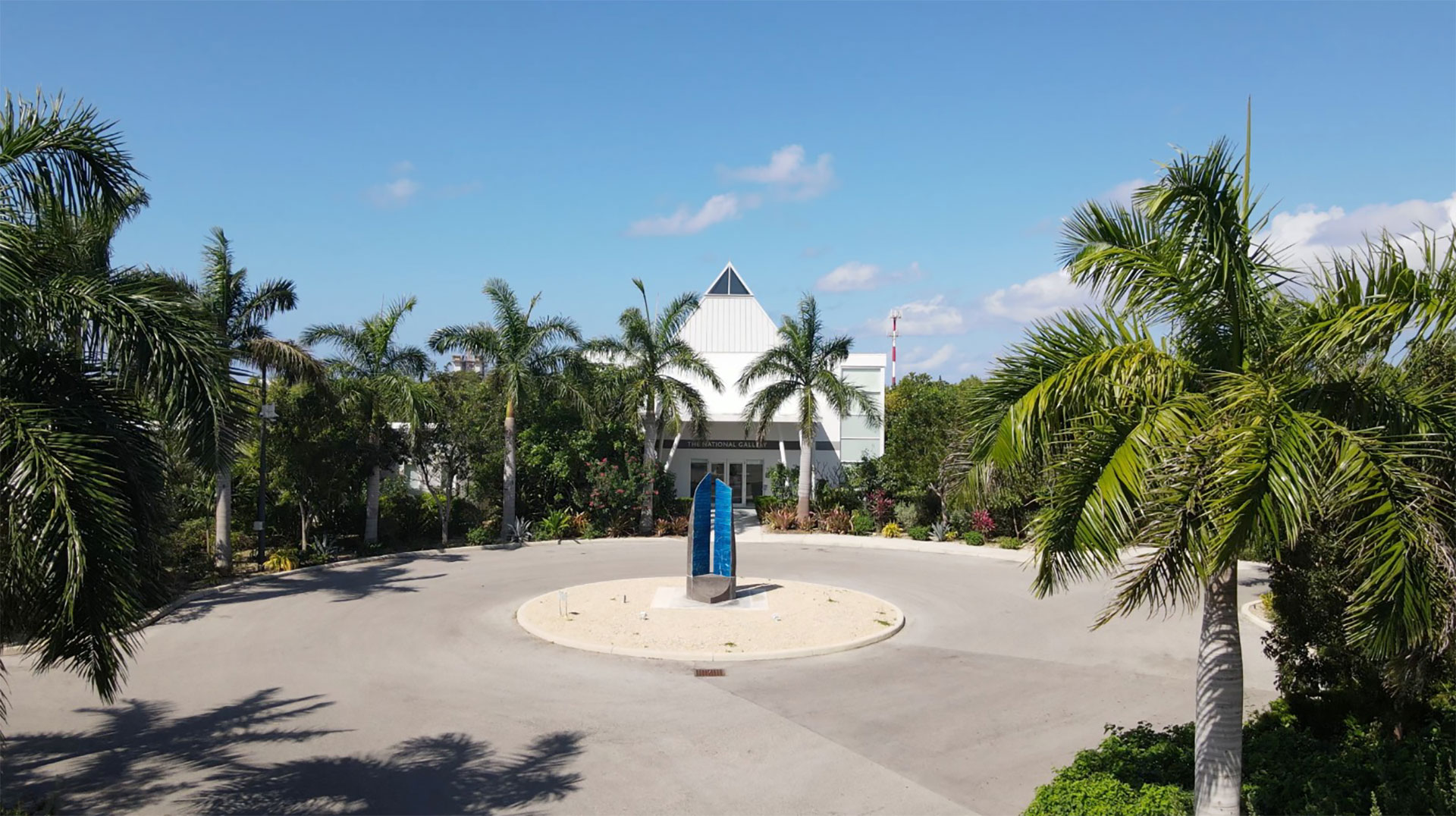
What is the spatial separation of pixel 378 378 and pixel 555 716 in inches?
593

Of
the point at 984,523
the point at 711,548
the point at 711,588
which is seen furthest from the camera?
the point at 984,523

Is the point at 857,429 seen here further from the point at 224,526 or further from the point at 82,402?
the point at 82,402

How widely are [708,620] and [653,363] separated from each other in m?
12.8

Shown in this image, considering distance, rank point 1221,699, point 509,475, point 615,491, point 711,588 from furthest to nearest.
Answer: point 615,491 < point 509,475 < point 711,588 < point 1221,699

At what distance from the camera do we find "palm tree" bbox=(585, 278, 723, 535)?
2683cm

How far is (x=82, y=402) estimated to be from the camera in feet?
19.1

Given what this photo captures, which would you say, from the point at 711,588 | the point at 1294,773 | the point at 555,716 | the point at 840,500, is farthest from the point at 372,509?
the point at 1294,773

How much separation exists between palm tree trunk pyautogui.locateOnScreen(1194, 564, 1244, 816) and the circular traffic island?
770cm

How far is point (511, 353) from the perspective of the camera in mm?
25062

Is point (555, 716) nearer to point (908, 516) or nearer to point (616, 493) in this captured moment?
point (616, 493)

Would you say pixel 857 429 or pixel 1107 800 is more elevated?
pixel 857 429

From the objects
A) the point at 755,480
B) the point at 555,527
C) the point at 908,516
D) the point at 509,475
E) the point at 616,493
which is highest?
the point at 509,475

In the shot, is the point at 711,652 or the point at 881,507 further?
the point at 881,507

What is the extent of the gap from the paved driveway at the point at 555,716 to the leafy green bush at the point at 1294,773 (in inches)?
46.4
